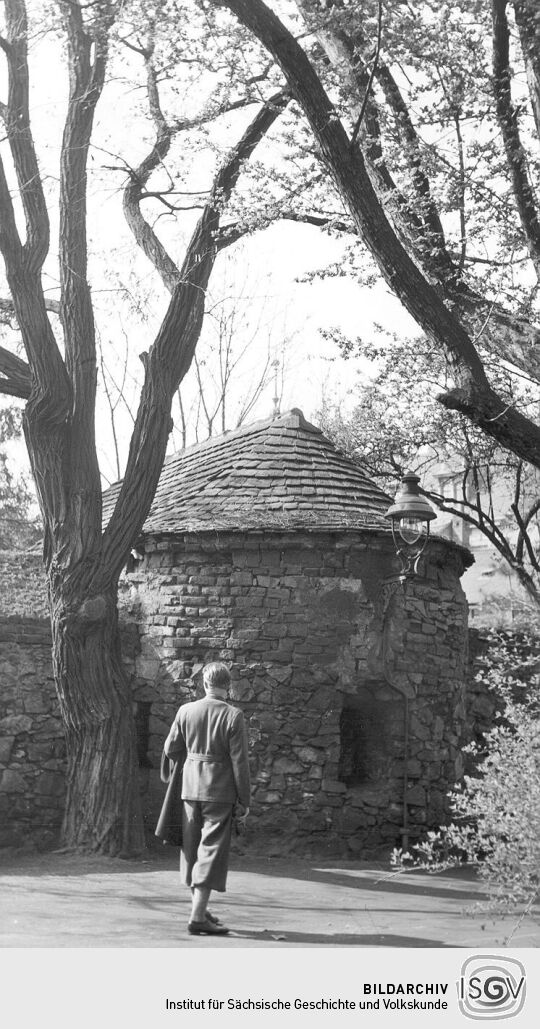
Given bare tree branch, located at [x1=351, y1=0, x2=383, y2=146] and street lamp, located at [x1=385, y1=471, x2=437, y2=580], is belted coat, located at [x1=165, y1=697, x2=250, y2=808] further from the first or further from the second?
bare tree branch, located at [x1=351, y1=0, x2=383, y2=146]

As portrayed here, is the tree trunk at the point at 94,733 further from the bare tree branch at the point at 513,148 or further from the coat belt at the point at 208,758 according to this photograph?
the bare tree branch at the point at 513,148

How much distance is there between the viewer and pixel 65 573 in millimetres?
10070

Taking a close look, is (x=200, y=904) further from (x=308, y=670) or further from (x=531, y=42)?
(x=531, y=42)

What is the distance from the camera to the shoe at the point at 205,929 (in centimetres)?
630

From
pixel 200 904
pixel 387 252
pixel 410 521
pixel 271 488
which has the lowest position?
pixel 200 904

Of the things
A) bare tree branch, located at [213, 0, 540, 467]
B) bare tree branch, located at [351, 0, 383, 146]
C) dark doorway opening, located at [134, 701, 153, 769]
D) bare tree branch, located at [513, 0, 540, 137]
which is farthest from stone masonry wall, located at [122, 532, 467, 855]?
bare tree branch, located at [513, 0, 540, 137]

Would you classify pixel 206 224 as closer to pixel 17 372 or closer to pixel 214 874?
pixel 17 372

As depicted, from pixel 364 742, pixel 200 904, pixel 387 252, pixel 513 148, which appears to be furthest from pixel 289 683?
pixel 513 148

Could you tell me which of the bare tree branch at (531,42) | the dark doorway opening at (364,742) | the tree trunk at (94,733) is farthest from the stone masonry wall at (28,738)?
the bare tree branch at (531,42)

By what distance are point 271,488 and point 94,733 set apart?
3192mm

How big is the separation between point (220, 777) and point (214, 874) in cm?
55

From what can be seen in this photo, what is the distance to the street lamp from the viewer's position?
966 cm
